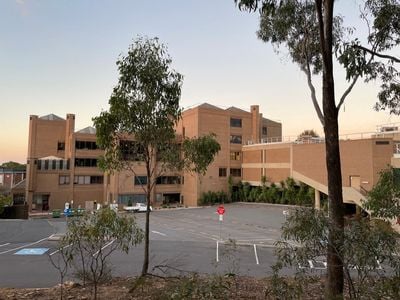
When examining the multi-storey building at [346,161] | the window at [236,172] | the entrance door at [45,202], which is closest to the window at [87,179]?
the entrance door at [45,202]

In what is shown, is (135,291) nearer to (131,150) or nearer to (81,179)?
(131,150)

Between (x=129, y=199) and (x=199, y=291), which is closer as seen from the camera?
(x=199, y=291)

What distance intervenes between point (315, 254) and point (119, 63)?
7691 mm

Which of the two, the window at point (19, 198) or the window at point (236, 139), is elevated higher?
the window at point (236, 139)

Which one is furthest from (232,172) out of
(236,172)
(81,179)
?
(81,179)

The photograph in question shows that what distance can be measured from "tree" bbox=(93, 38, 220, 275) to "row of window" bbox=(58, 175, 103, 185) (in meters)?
46.2

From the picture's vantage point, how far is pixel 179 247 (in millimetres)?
22172

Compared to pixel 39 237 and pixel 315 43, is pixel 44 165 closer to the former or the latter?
pixel 39 237

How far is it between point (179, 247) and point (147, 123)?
13551 millimetres

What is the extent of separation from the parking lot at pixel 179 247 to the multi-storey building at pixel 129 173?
43.9ft

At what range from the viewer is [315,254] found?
593cm

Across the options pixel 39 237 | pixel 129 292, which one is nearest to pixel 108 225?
pixel 129 292

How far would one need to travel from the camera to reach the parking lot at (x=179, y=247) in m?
15.6

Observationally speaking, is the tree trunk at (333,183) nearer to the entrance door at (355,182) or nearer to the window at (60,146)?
the entrance door at (355,182)
